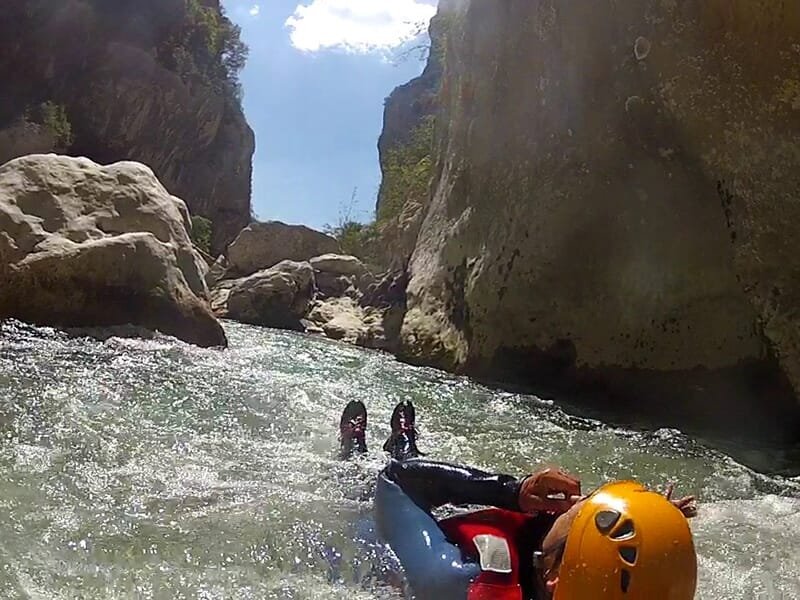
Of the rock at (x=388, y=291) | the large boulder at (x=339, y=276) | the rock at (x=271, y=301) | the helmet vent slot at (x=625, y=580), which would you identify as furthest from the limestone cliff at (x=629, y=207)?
the helmet vent slot at (x=625, y=580)

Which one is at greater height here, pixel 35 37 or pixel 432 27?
pixel 35 37

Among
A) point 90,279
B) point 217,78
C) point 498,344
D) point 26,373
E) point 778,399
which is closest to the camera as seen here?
point 26,373

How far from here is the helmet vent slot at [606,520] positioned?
168 centimetres

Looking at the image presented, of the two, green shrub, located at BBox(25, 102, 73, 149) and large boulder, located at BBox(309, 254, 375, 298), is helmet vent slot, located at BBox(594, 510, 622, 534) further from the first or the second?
green shrub, located at BBox(25, 102, 73, 149)

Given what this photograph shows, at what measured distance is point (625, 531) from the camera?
5.43 feet

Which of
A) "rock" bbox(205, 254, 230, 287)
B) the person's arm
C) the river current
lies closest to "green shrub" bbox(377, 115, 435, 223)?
"rock" bbox(205, 254, 230, 287)

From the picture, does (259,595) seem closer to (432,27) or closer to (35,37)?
(432,27)

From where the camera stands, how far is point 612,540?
1653mm

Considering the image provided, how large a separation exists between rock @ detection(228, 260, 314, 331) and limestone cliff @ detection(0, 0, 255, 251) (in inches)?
621

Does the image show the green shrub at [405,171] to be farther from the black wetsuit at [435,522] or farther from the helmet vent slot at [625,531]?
the helmet vent slot at [625,531]

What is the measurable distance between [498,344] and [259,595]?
21.2ft

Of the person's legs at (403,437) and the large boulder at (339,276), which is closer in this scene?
the person's legs at (403,437)

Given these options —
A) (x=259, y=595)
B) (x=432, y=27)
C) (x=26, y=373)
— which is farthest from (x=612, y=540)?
(x=432, y=27)

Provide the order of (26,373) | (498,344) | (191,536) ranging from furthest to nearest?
(498,344), (26,373), (191,536)
